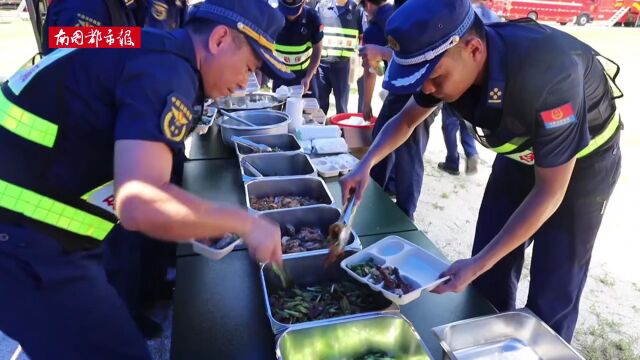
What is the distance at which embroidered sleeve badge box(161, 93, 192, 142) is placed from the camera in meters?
1.00

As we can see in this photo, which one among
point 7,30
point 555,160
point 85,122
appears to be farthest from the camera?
point 7,30

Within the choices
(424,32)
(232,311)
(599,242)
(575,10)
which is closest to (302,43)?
(599,242)

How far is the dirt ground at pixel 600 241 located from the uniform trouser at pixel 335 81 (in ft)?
4.50

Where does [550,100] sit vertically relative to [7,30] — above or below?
above

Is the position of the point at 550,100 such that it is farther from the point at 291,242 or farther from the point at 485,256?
the point at 291,242

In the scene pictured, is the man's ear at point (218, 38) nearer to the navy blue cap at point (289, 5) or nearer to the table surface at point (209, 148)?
the table surface at point (209, 148)

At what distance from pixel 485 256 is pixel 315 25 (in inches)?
154

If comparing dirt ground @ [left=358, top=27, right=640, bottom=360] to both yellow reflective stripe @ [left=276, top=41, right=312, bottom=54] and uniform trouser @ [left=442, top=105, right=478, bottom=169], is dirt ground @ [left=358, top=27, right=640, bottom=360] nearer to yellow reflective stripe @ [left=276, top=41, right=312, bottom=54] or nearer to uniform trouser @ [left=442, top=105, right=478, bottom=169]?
uniform trouser @ [left=442, top=105, right=478, bottom=169]

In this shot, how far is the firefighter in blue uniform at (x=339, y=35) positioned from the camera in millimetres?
5324

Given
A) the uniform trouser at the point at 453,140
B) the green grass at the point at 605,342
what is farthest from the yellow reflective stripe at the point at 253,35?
the uniform trouser at the point at 453,140

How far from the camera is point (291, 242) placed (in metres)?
1.81

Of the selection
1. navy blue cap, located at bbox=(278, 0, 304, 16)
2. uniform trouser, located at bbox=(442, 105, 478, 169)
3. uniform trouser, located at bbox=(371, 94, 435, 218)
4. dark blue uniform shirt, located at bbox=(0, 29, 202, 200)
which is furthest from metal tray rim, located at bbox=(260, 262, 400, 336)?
uniform trouser, located at bbox=(442, 105, 478, 169)

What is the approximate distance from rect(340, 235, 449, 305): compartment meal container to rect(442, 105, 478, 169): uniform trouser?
133 inches

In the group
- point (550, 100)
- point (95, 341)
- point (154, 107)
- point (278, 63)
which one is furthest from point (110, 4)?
point (550, 100)
